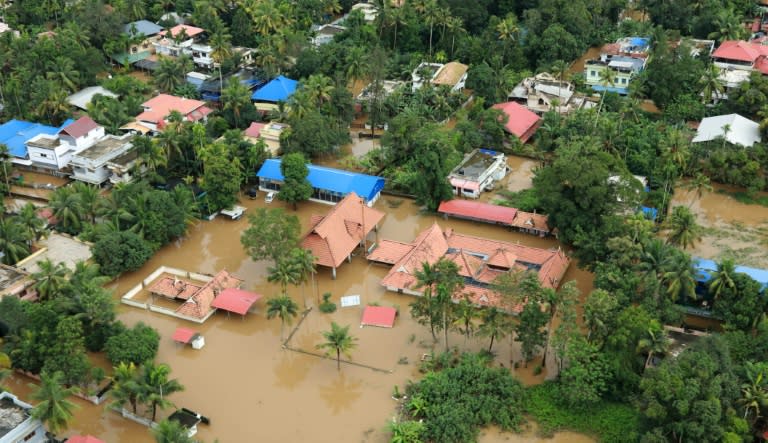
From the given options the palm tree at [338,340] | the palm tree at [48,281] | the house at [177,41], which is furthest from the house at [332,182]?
the house at [177,41]

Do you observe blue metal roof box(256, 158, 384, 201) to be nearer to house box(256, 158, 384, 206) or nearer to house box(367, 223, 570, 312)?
house box(256, 158, 384, 206)

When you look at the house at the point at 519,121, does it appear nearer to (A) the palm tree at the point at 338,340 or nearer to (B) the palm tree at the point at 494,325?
(B) the palm tree at the point at 494,325

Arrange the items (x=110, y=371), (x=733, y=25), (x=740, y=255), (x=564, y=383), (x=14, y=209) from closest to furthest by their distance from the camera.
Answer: (x=564, y=383) < (x=110, y=371) < (x=740, y=255) < (x=14, y=209) < (x=733, y=25)

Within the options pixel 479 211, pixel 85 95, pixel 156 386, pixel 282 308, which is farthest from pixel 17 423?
pixel 85 95

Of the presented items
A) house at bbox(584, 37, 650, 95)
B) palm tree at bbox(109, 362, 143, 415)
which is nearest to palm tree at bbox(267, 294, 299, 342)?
palm tree at bbox(109, 362, 143, 415)

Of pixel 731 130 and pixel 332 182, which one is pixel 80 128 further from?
pixel 731 130

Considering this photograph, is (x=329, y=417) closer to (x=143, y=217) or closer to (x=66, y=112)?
(x=143, y=217)

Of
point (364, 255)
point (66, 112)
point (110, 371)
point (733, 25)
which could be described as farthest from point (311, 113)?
point (733, 25)
